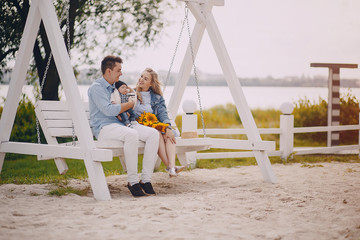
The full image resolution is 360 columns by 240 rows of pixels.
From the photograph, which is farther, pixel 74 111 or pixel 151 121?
pixel 151 121

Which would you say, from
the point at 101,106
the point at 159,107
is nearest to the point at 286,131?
the point at 159,107

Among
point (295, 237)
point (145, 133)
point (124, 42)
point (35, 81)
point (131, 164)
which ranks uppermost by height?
point (124, 42)

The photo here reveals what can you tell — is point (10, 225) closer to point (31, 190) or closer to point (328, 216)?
point (31, 190)

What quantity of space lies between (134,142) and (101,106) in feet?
1.49

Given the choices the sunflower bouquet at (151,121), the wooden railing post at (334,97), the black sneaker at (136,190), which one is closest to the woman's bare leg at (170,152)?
the sunflower bouquet at (151,121)

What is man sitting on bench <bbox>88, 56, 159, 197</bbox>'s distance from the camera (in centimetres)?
415

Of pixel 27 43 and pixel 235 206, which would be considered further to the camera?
pixel 27 43

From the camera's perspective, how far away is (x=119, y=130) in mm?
4199

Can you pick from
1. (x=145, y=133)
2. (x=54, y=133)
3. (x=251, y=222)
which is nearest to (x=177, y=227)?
(x=251, y=222)

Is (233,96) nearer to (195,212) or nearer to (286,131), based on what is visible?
(195,212)

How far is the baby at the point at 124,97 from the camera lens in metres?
4.46

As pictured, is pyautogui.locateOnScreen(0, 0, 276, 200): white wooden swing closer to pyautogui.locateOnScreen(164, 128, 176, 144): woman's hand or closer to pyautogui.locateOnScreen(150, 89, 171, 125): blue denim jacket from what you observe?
pyautogui.locateOnScreen(164, 128, 176, 144): woman's hand

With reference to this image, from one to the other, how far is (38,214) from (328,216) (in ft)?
6.96

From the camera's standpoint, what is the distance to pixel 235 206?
376cm
